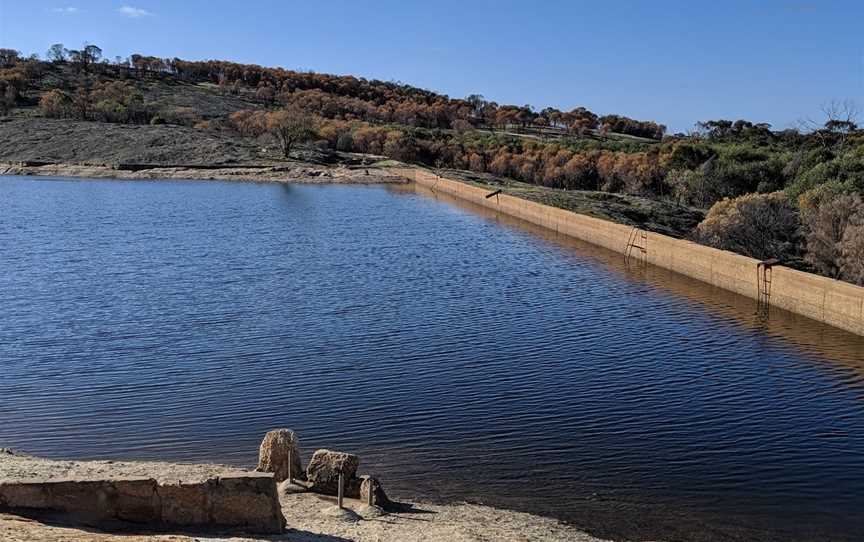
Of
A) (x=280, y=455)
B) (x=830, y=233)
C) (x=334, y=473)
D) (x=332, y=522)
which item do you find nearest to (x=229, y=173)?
(x=830, y=233)

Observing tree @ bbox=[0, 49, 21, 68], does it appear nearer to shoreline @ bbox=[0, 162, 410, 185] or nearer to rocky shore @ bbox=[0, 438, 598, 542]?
shoreline @ bbox=[0, 162, 410, 185]

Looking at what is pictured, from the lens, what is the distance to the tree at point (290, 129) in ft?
288

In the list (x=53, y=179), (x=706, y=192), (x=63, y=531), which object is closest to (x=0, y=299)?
(x=63, y=531)

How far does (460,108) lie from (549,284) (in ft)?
449

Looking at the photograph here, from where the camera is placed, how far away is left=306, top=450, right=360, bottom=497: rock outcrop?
38.3ft

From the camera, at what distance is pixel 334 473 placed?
11.7 meters

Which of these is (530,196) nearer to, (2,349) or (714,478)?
(2,349)

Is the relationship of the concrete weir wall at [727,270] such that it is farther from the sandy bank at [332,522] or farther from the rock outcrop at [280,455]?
the rock outcrop at [280,455]

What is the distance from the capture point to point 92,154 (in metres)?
86.1

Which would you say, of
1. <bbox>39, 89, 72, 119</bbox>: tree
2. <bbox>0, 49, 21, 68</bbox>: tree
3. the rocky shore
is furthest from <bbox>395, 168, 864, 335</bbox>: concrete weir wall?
<bbox>0, 49, 21, 68</bbox>: tree

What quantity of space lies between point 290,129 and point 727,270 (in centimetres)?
6274

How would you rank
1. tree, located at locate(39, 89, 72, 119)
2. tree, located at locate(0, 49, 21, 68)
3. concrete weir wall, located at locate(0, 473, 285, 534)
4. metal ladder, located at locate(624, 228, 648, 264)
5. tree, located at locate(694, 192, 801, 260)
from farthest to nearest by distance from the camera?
tree, located at locate(0, 49, 21, 68), tree, located at locate(39, 89, 72, 119), metal ladder, located at locate(624, 228, 648, 264), tree, located at locate(694, 192, 801, 260), concrete weir wall, located at locate(0, 473, 285, 534)

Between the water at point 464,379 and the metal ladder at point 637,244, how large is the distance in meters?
2.86

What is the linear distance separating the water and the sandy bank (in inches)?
26.3
